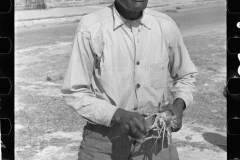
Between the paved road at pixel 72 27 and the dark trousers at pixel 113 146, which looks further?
the paved road at pixel 72 27

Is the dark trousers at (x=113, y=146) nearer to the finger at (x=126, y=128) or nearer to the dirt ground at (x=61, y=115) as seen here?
the finger at (x=126, y=128)

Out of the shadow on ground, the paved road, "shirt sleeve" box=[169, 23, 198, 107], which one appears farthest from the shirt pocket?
the paved road

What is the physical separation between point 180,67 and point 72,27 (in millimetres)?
12216

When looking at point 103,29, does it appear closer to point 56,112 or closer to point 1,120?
point 1,120

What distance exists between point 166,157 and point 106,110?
0.47m

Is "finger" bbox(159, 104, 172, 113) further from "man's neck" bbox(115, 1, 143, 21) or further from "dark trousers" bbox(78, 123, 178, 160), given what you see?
"man's neck" bbox(115, 1, 143, 21)

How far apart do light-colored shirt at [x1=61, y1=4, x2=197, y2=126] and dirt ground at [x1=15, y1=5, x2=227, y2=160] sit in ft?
9.08

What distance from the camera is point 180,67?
307 cm

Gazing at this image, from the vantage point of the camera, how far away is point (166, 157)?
2.97m

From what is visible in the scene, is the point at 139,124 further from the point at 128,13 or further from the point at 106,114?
the point at 128,13

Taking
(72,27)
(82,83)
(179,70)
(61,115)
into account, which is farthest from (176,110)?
(72,27)

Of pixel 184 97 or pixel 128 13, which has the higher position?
pixel 128 13

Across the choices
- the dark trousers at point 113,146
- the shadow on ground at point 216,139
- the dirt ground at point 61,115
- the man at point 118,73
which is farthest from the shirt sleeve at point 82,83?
the shadow on ground at point 216,139

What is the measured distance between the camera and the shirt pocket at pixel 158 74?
9.46 feet
